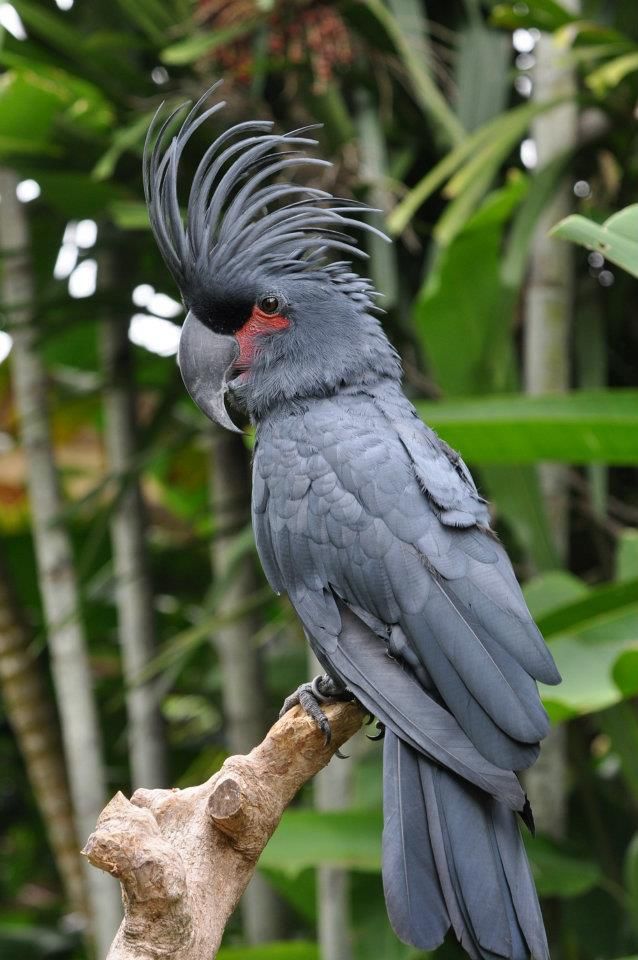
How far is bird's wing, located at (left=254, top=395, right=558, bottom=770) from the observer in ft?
5.59

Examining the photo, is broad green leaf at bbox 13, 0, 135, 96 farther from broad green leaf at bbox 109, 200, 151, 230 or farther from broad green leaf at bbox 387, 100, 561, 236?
broad green leaf at bbox 387, 100, 561, 236

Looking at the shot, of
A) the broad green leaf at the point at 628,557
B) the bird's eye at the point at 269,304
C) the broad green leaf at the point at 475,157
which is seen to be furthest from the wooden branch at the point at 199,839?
the broad green leaf at the point at 475,157

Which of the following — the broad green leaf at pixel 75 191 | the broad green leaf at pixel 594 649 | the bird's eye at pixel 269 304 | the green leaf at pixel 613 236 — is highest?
the broad green leaf at pixel 75 191

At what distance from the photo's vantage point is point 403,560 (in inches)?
72.0

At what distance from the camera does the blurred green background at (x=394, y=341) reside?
258cm

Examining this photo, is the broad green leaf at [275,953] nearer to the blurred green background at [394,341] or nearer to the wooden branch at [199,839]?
the blurred green background at [394,341]

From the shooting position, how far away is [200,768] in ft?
12.3

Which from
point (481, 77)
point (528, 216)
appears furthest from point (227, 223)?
point (481, 77)

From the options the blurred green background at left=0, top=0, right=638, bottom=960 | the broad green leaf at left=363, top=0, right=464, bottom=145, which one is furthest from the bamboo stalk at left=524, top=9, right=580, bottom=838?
the broad green leaf at left=363, top=0, right=464, bottom=145

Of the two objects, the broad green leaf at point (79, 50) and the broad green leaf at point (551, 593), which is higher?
the broad green leaf at point (79, 50)

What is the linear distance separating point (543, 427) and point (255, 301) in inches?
26.8

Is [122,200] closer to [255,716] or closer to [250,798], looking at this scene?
[255,716]

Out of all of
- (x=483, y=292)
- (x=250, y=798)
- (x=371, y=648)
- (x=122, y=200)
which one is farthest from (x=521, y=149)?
(x=250, y=798)

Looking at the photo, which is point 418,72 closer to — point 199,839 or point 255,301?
point 255,301
